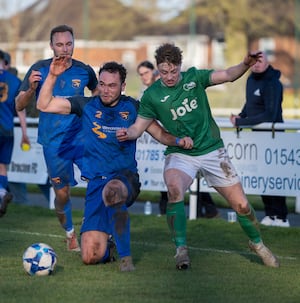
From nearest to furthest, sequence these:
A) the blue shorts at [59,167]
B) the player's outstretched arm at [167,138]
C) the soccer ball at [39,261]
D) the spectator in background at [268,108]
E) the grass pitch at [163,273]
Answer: the grass pitch at [163,273] → the soccer ball at [39,261] → the player's outstretched arm at [167,138] → the blue shorts at [59,167] → the spectator in background at [268,108]

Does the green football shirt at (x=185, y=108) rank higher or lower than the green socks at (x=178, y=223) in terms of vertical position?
higher

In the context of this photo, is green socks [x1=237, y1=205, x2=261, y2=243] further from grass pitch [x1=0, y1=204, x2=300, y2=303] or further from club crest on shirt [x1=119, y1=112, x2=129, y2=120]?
club crest on shirt [x1=119, y1=112, x2=129, y2=120]

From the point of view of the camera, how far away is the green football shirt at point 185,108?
27.0 ft

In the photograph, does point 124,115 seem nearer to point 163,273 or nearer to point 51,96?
point 51,96

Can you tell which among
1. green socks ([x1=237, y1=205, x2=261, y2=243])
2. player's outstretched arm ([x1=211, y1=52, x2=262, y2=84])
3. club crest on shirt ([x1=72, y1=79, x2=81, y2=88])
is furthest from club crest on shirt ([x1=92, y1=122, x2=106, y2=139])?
green socks ([x1=237, y1=205, x2=261, y2=243])

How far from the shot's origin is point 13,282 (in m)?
7.49

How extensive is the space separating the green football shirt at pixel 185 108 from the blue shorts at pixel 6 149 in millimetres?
4722

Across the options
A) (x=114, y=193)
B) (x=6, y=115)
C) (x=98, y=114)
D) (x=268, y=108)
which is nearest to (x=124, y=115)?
(x=98, y=114)

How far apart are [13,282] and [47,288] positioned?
0.42 metres

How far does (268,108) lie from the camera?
1180 centimetres

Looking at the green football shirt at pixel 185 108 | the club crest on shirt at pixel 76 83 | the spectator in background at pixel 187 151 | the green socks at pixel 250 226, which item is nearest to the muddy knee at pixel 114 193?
the spectator in background at pixel 187 151

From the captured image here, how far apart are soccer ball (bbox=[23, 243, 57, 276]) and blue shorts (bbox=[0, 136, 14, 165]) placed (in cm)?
498

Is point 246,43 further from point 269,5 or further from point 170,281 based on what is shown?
point 170,281

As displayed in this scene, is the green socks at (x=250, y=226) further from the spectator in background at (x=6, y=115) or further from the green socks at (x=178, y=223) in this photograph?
the spectator in background at (x=6, y=115)
